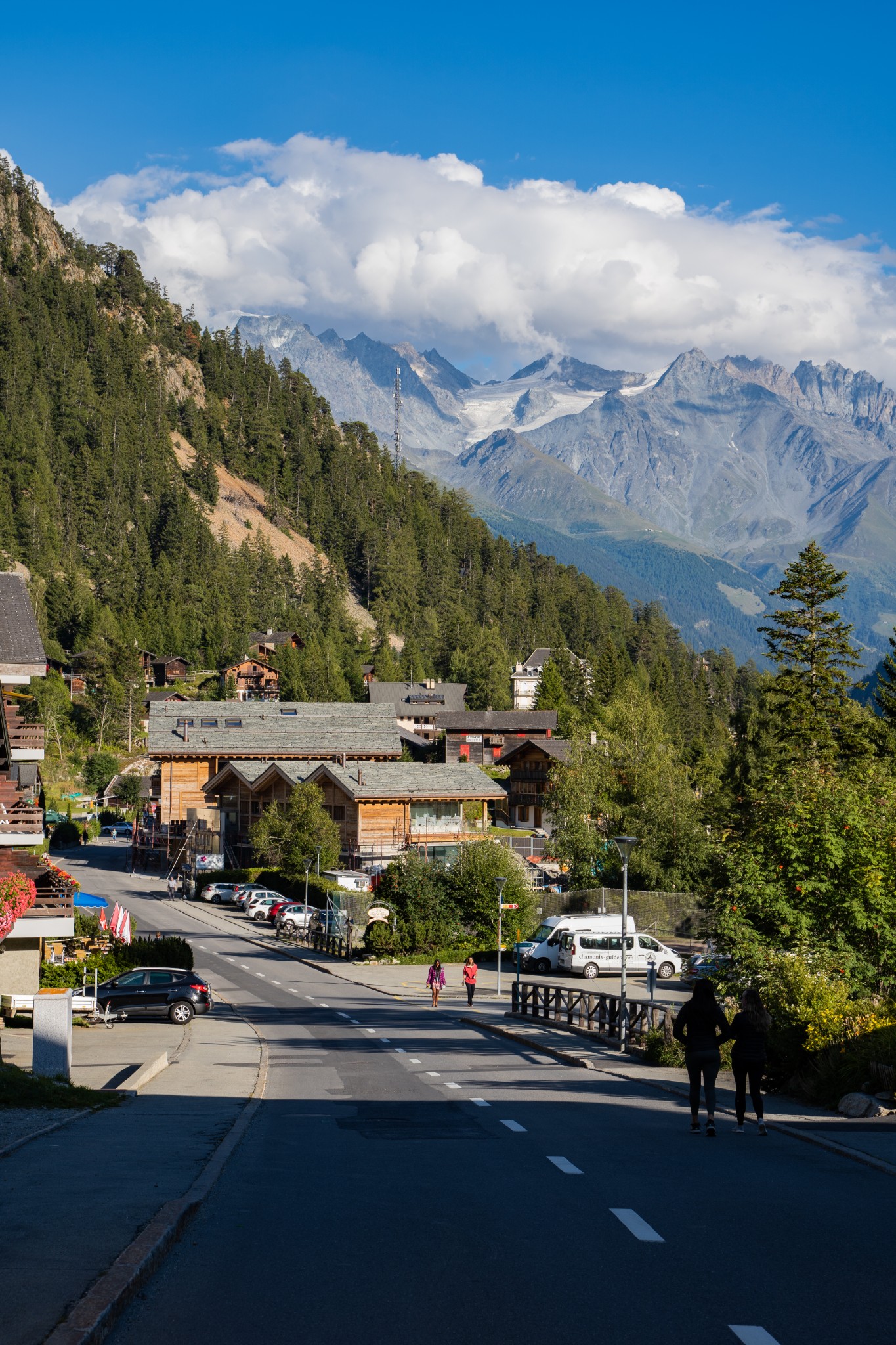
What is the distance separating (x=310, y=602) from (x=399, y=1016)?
163 m

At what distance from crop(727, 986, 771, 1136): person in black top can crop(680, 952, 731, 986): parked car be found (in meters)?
7.10

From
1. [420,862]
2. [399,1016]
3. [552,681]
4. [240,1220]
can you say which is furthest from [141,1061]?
[552,681]

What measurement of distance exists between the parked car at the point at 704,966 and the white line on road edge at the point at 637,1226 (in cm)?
1273

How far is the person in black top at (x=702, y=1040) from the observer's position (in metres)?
14.7

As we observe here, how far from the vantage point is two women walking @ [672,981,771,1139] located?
14.7 meters

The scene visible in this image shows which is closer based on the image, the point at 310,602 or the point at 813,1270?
the point at 813,1270

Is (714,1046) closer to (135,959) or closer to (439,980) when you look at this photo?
(439,980)

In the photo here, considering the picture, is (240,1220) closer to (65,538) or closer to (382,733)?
(382,733)

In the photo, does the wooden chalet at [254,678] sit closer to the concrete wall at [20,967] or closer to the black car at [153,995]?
the black car at [153,995]

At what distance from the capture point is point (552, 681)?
151 metres

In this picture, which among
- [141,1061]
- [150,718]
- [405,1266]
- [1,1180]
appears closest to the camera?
[405,1266]

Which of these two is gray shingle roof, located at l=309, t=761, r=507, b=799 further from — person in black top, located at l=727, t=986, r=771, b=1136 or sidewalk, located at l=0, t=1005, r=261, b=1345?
person in black top, located at l=727, t=986, r=771, b=1136

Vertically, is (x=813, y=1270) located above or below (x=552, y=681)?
below

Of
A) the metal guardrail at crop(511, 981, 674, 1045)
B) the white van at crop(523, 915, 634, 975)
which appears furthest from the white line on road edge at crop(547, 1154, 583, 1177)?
the white van at crop(523, 915, 634, 975)
